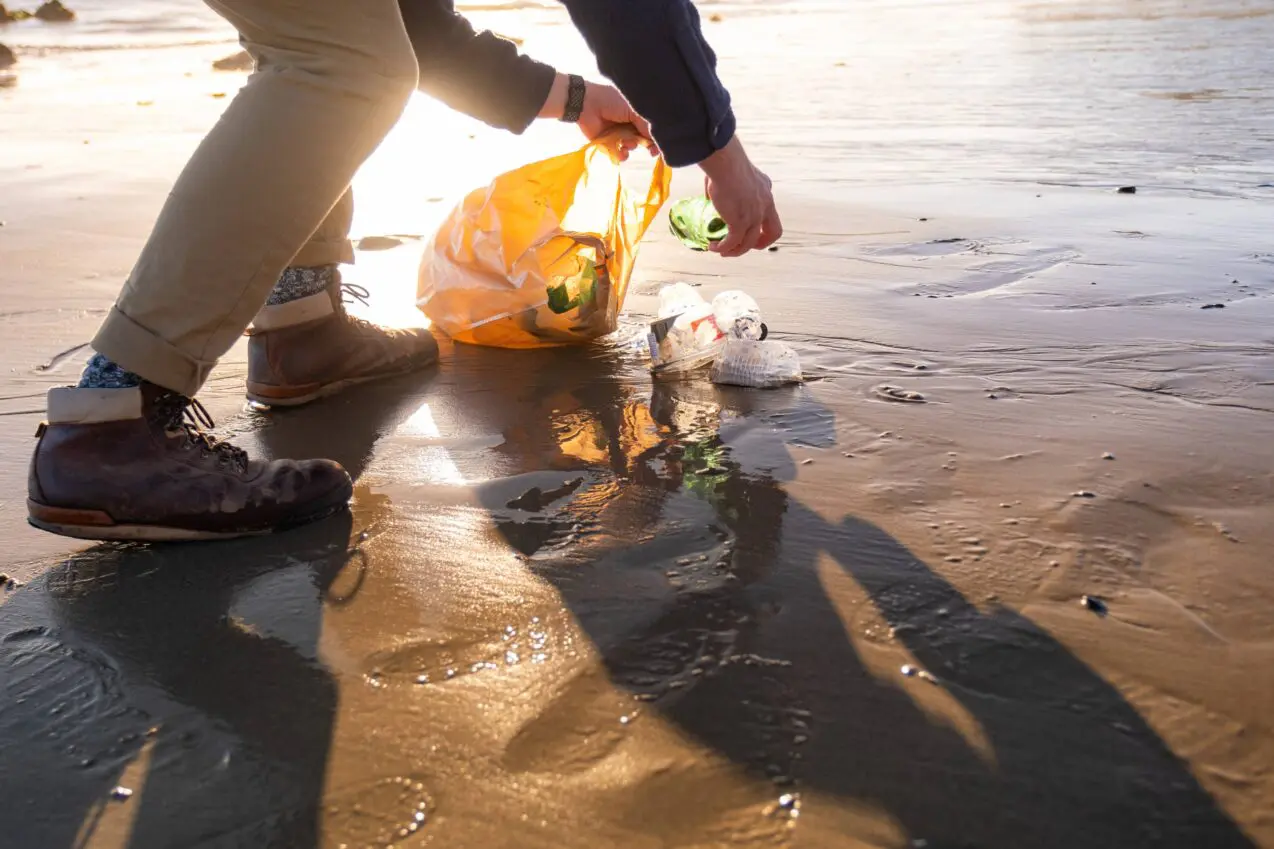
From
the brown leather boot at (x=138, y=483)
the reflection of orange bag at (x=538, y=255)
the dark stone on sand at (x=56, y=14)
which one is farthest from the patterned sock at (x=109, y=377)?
the dark stone on sand at (x=56, y=14)

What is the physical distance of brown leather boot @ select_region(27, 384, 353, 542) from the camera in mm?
1679

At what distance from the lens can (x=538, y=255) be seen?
105 inches

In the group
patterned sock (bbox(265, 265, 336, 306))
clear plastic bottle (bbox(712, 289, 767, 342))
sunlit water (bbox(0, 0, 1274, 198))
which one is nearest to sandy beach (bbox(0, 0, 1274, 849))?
clear plastic bottle (bbox(712, 289, 767, 342))

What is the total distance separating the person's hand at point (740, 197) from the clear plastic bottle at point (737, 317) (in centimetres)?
57

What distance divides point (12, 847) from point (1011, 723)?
107 centimetres

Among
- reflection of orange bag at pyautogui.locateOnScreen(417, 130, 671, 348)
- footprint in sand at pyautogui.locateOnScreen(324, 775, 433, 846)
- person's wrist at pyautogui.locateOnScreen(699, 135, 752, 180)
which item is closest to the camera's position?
footprint in sand at pyautogui.locateOnScreen(324, 775, 433, 846)

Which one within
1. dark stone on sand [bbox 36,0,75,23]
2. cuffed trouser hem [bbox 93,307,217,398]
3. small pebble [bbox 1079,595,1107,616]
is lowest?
dark stone on sand [bbox 36,0,75,23]

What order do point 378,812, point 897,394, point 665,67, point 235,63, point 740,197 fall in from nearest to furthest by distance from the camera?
point 378,812
point 665,67
point 740,197
point 897,394
point 235,63

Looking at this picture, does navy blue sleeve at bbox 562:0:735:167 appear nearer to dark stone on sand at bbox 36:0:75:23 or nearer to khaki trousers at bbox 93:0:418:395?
khaki trousers at bbox 93:0:418:395

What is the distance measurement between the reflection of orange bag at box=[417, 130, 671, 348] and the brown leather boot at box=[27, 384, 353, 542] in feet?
3.24

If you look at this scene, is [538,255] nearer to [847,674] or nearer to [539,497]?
[539,497]

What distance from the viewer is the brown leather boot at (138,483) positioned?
5.51 feet

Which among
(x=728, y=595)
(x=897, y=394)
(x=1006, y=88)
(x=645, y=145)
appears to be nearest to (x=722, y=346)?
(x=897, y=394)

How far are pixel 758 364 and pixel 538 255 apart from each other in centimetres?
65
